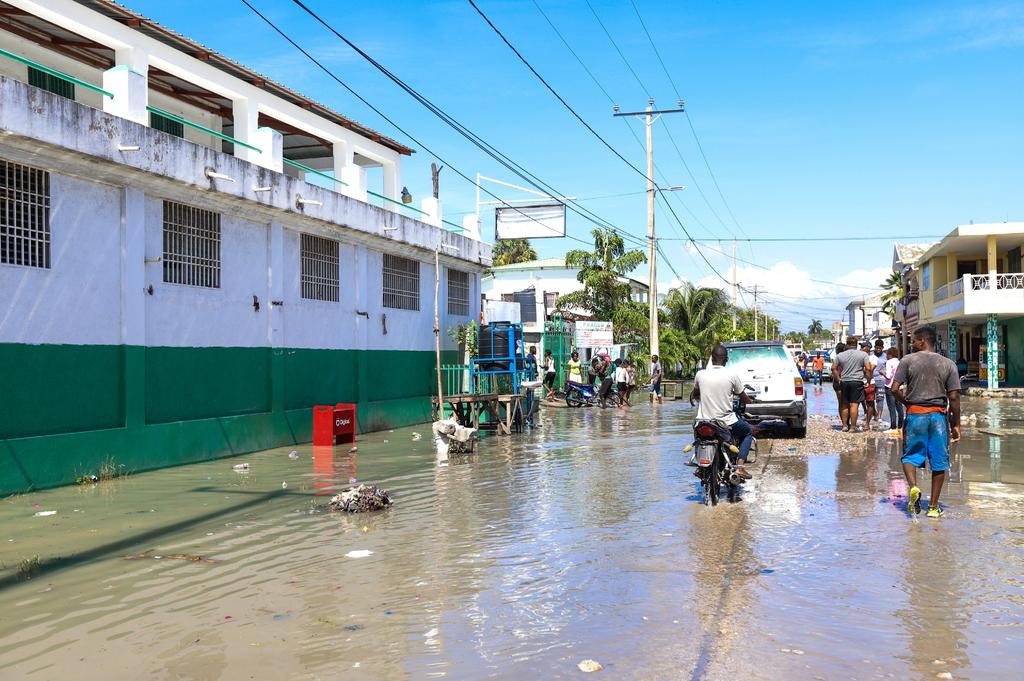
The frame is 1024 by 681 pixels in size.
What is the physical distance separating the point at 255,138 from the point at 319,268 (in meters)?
3.05

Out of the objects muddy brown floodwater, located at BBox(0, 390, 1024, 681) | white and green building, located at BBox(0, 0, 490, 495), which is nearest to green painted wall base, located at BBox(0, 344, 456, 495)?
white and green building, located at BBox(0, 0, 490, 495)

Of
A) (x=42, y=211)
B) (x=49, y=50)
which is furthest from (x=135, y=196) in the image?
(x=49, y=50)

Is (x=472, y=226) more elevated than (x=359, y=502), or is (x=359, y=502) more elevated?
(x=472, y=226)

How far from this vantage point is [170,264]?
14.0m

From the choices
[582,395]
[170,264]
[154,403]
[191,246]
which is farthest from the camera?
[582,395]

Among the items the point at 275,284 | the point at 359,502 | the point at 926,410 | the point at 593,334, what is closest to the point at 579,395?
the point at 593,334

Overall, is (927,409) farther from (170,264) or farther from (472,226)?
(472,226)

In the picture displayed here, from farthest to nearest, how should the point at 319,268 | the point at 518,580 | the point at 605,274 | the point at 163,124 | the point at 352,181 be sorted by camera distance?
1. the point at 605,274
2. the point at 352,181
3. the point at 163,124
4. the point at 319,268
5. the point at 518,580

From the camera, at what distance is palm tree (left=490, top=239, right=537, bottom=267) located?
6788cm

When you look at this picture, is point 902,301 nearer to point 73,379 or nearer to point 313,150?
point 313,150

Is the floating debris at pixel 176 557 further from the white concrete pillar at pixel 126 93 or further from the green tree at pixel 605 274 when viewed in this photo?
the green tree at pixel 605 274

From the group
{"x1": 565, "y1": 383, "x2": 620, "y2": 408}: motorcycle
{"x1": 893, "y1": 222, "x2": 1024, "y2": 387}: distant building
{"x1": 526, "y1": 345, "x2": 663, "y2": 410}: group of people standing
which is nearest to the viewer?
{"x1": 526, "y1": 345, "x2": 663, "y2": 410}: group of people standing

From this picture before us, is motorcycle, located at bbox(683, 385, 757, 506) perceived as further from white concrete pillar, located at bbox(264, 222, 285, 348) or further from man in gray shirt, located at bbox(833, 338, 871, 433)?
white concrete pillar, located at bbox(264, 222, 285, 348)

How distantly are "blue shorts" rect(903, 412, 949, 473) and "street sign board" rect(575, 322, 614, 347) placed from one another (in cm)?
2676
